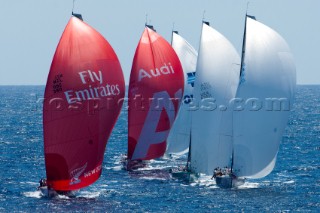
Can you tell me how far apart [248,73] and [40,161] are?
2810 cm

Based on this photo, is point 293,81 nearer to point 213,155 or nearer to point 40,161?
point 213,155

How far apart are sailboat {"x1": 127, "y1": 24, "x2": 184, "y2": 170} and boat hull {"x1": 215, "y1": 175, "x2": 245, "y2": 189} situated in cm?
1028

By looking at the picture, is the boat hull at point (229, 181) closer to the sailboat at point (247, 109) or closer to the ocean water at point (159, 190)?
the sailboat at point (247, 109)

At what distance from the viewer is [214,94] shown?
208ft

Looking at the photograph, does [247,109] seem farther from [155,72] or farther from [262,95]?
[155,72]

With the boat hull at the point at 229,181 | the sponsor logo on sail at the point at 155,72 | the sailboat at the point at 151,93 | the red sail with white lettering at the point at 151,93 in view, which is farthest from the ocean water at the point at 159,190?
the sponsor logo on sail at the point at 155,72

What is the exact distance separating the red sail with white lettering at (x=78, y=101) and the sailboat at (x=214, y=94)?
32.7 feet

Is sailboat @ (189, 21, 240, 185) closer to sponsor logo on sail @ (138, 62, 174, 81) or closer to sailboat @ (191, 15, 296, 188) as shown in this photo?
sailboat @ (191, 15, 296, 188)

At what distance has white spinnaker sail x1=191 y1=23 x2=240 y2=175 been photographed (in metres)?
63.1

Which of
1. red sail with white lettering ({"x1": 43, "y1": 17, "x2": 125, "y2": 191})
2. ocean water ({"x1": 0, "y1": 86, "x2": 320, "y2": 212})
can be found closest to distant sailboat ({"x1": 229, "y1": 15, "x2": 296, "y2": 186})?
ocean water ({"x1": 0, "y1": 86, "x2": 320, "y2": 212})

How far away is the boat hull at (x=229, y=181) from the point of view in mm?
61859

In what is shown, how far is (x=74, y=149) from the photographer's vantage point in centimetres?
5459

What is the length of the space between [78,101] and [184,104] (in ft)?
74.9

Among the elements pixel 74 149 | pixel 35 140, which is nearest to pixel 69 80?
pixel 74 149
